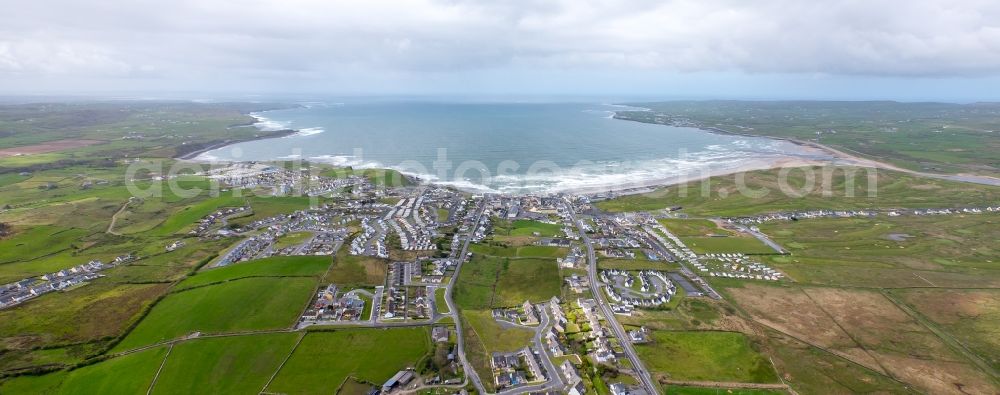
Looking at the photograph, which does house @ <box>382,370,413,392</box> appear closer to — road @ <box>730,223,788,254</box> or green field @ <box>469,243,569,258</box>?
green field @ <box>469,243,569,258</box>

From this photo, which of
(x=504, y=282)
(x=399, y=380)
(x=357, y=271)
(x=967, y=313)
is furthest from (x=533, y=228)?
(x=967, y=313)

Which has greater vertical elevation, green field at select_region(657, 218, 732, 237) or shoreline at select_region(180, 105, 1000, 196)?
shoreline at select_region(180, 105, 1000, 196)

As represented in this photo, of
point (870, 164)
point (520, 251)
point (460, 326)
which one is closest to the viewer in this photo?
point (460, 326)

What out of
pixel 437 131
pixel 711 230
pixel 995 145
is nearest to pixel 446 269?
pixel 711 230

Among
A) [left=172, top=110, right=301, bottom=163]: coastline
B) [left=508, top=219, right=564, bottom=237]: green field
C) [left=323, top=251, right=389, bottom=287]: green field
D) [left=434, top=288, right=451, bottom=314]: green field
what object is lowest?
[left=434, top=288, right=451, bottom=314]: green field

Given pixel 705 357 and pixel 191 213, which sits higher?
pixel 191 213

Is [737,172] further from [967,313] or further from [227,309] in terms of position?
[227,309]

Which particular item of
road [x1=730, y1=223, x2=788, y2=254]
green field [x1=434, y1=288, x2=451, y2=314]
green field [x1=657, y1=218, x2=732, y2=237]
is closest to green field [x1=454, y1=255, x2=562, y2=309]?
green field [x1=434, y1=288, x2=451, y2=314]
